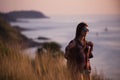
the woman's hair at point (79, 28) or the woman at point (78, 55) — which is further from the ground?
the woman's hair at point (79, 28)

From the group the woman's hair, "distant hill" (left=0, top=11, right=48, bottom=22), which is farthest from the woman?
"distant hill" (left=0, top=11, right=48, bottom=22)

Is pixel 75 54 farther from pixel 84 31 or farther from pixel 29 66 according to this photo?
pixel 29 66

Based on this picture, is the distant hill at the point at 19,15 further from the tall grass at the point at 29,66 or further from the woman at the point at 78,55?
the woman at the point at 78,55

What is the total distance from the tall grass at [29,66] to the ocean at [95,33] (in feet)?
0.34

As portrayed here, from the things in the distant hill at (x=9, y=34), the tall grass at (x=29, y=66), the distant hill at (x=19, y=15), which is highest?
the distant hill at (x=19, y=15)

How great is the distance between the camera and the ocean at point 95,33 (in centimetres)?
337

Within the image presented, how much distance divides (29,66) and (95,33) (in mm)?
792

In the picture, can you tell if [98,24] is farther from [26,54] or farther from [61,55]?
[26,54]

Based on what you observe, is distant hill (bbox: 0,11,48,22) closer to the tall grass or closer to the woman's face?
the tall grass

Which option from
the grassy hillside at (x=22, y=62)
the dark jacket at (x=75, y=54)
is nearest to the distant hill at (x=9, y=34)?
the grassy hillside at (x=22, y=62)

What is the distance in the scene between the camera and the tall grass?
10.4 ft

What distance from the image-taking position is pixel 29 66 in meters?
3.25

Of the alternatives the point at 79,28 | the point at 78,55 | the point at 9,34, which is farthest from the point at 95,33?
the point at 9,34

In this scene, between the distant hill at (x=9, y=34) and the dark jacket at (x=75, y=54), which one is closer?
the distant hill at (x=9, y=34)
